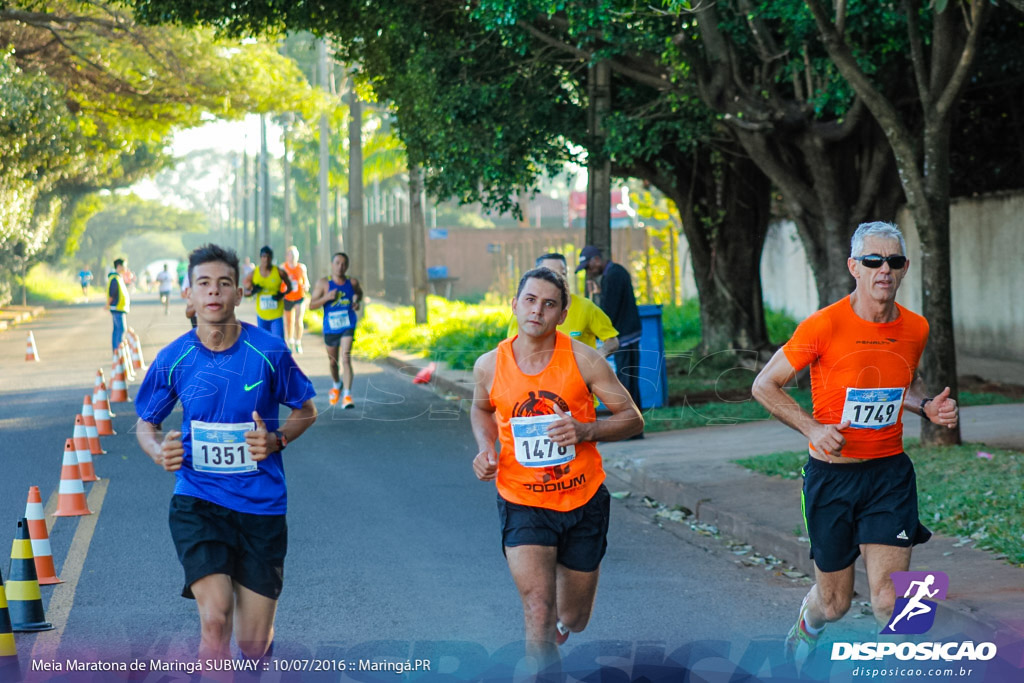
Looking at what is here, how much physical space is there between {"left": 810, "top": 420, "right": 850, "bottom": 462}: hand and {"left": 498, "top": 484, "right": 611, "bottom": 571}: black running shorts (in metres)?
0.85

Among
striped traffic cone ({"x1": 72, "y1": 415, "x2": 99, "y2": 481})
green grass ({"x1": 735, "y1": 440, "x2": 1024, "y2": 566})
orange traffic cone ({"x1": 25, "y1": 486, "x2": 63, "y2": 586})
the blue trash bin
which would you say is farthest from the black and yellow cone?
the blue trash bin

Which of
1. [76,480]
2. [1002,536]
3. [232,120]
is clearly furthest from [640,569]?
[232,120]

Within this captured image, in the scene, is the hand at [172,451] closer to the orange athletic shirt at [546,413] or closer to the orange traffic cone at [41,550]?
the orange athletic shirt at [546,413]

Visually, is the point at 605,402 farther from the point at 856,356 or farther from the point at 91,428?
the point at 91,428

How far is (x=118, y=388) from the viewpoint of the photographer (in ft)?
55.2

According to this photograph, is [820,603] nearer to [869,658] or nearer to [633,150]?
[869,658]

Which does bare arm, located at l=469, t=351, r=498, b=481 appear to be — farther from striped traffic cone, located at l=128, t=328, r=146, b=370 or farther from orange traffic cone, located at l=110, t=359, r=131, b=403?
striped traffic cone, located at l=128, t=328, r=146, b=370

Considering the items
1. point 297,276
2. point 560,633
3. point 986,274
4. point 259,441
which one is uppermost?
point 297,276

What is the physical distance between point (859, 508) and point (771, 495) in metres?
4.28

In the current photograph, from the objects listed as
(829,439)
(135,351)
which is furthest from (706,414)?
(135,351)

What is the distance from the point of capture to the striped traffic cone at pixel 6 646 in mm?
5375

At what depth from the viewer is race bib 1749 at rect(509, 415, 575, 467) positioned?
4793mm

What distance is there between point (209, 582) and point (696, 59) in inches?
404

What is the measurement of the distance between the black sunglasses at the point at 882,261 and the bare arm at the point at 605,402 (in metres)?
1.07
